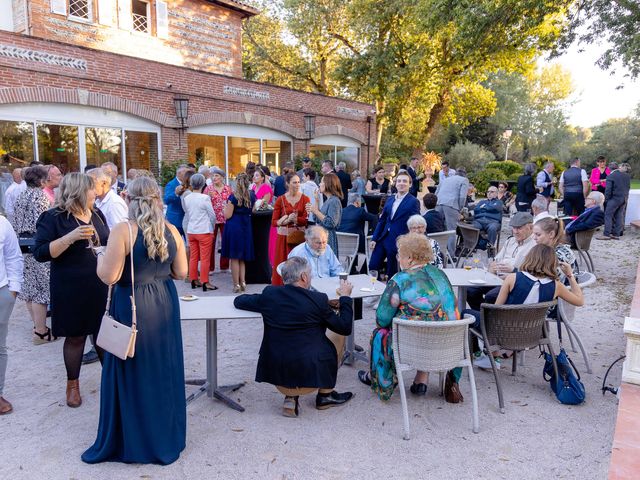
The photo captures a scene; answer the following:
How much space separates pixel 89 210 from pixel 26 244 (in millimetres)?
1207

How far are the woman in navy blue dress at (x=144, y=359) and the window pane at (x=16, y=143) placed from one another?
27.9 ft

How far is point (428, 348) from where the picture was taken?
3.18 meters

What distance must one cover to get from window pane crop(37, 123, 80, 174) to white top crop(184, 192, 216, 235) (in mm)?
5297

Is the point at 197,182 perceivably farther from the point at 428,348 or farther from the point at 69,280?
the point at 428,348

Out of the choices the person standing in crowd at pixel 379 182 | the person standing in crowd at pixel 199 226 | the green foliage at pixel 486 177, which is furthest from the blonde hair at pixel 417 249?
the green foliage at pixel 486 177

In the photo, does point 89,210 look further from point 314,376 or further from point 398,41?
point 398,41

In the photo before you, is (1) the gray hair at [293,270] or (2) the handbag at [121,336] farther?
(1) the gray hair at [293,270]

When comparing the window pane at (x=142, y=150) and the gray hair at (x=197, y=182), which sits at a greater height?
the window pane at (x=142, y=150)

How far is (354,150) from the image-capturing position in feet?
63.7

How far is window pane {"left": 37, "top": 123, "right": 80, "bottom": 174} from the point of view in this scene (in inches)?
390

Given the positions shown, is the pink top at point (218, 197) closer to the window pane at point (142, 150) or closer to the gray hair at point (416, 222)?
the gray hair at point (416, 222)

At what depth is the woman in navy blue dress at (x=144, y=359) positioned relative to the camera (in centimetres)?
266

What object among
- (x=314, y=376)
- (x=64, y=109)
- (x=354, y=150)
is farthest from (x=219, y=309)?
(x=354, y=150)

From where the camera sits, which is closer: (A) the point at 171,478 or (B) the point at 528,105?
(A) the point at 171,478
